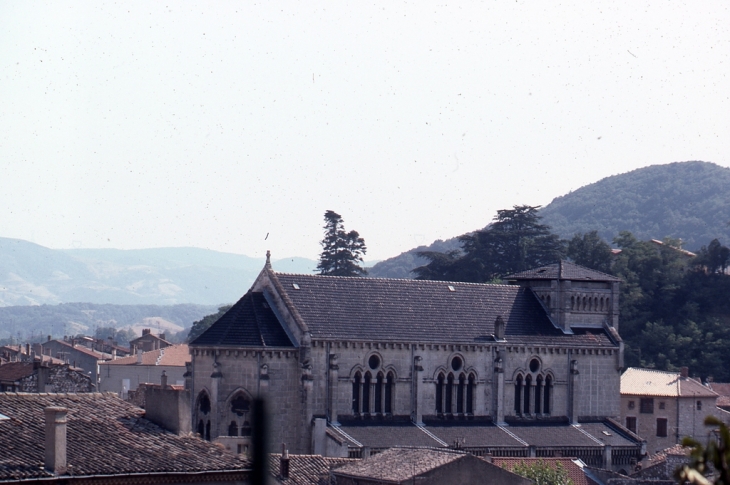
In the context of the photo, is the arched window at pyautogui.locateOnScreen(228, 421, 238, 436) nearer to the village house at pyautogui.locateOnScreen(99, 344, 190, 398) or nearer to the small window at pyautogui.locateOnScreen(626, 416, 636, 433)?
the small window at pyautogui.locateOnScreen(626, 416, 636, 433)

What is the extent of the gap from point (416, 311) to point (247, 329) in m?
8.98

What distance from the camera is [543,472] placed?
50656 millimetres

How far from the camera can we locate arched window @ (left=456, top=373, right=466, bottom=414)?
62.4 meters

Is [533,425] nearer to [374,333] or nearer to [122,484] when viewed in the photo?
[374,333]

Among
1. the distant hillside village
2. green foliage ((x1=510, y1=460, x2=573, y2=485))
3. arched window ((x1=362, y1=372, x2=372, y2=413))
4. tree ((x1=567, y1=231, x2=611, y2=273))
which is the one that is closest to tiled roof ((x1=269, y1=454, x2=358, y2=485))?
the distant hillside village

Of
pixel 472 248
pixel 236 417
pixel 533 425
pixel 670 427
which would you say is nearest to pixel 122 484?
pixel 236 417

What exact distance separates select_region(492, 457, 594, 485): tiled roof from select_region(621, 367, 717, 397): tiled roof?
2781 cm

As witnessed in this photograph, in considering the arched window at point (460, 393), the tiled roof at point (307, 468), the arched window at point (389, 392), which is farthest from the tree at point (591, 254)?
the tiled roof at point (307, 468)

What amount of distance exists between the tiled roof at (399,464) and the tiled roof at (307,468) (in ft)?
1.90

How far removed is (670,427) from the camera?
8400 centimetres

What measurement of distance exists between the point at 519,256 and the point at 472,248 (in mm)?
4175

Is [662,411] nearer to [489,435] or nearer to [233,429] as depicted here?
[489,435]

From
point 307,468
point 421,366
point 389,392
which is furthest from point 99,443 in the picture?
point 421,366

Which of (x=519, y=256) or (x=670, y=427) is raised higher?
(x=519, y=256)
